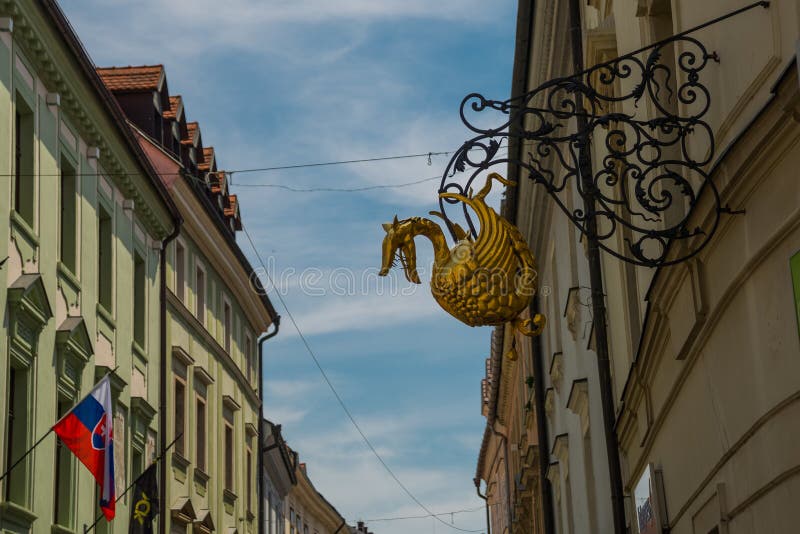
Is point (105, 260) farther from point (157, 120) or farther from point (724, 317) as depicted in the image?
point (724, 317)

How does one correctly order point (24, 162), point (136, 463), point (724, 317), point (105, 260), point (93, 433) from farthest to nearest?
point (136, 463), point (105, 260), point (24, 162), point (93, 433), point (724, 317)

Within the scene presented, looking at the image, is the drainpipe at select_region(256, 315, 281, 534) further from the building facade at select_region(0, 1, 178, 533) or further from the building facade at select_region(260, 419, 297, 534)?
the building facade at select_region(0, 1, 178, 533)

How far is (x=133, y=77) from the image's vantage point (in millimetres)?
25609

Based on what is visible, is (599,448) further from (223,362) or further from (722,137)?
(223,362)

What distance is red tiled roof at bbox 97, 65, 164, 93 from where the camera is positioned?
25.3 meters

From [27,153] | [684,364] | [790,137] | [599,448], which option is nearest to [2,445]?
[27,153]

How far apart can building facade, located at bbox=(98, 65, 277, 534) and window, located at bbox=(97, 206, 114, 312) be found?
349cm

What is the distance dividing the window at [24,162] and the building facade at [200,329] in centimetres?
775

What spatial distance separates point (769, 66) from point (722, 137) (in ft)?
2.44

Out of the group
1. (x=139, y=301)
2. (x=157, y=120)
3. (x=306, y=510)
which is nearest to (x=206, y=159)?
(x=157, y=120)

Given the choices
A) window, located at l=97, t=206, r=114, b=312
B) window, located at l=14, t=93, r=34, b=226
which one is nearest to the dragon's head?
window, located at l=14, t=93, r=34, b=226

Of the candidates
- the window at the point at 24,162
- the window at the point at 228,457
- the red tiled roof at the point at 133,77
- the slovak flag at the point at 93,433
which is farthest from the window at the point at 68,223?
the window at the point at 228,457

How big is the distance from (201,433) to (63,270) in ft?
33.5

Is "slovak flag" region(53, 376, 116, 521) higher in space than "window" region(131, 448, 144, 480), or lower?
lower
